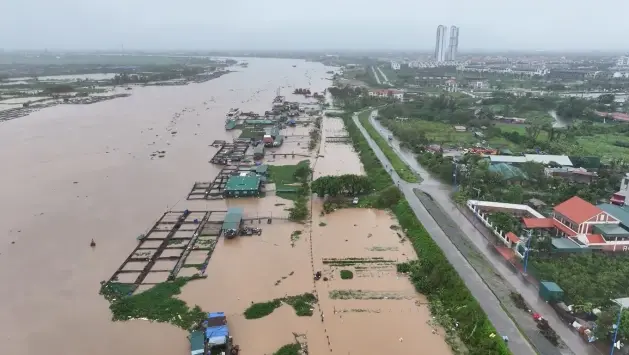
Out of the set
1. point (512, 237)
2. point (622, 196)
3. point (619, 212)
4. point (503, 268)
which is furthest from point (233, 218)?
point (622, 196)

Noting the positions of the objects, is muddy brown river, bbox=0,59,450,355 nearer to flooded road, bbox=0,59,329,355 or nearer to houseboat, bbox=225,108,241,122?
flooded road, bbox=0,59,329,355

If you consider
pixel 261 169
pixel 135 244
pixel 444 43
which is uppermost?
pixel 444 43

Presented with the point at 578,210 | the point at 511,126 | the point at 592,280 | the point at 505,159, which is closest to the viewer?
the point at 592,280

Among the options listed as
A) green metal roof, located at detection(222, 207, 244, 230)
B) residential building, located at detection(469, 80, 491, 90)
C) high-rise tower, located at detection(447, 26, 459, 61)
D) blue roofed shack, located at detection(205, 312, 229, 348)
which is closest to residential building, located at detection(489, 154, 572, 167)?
green metal roof, located at detection(222, 207, 244, 230)

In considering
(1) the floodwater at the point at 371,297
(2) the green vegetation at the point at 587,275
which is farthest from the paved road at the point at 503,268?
(1) the floodwater at the point at 371,297

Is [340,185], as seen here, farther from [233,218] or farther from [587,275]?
[587,275]
